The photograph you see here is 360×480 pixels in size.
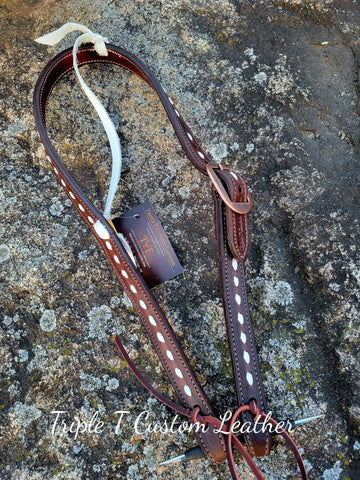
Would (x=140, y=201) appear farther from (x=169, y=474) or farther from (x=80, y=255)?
(x=169, y=474)

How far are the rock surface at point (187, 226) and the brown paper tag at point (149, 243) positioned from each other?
7cm

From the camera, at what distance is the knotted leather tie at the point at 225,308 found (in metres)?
1.94

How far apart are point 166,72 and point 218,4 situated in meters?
0.60

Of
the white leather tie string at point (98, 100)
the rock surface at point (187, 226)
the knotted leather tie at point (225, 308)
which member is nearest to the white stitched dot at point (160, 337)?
the knotted leather tie at point (225, 308)

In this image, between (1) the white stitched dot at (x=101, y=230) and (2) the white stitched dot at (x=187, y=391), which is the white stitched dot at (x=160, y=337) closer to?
(2) the white stitched dot at (x=187, y=391)

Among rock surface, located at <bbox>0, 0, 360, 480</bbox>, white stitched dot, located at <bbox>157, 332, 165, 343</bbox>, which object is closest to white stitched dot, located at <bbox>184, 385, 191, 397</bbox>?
rock surface, located at <bbox>0, 0, 360, 480</bbox>

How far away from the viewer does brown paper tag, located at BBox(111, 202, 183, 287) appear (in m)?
2.30

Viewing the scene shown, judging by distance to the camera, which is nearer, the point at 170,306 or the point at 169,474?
the point at 169,474

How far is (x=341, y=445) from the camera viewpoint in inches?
78.3

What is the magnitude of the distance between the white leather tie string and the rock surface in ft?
0.36

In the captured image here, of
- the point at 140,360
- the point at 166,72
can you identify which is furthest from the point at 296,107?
the point at 140,360

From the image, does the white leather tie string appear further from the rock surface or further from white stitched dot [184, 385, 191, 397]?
white stitched dot [184, 385, 191, 397]

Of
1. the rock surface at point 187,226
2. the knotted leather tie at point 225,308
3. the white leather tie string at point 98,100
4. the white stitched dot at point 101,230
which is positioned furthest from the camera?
the white leather tie string at point 98,100

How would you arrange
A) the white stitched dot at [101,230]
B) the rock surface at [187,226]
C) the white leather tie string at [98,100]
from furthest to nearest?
the white leather tie string at [98,100], the white stitched dot at [101,230], the rock surface at [187,226]
